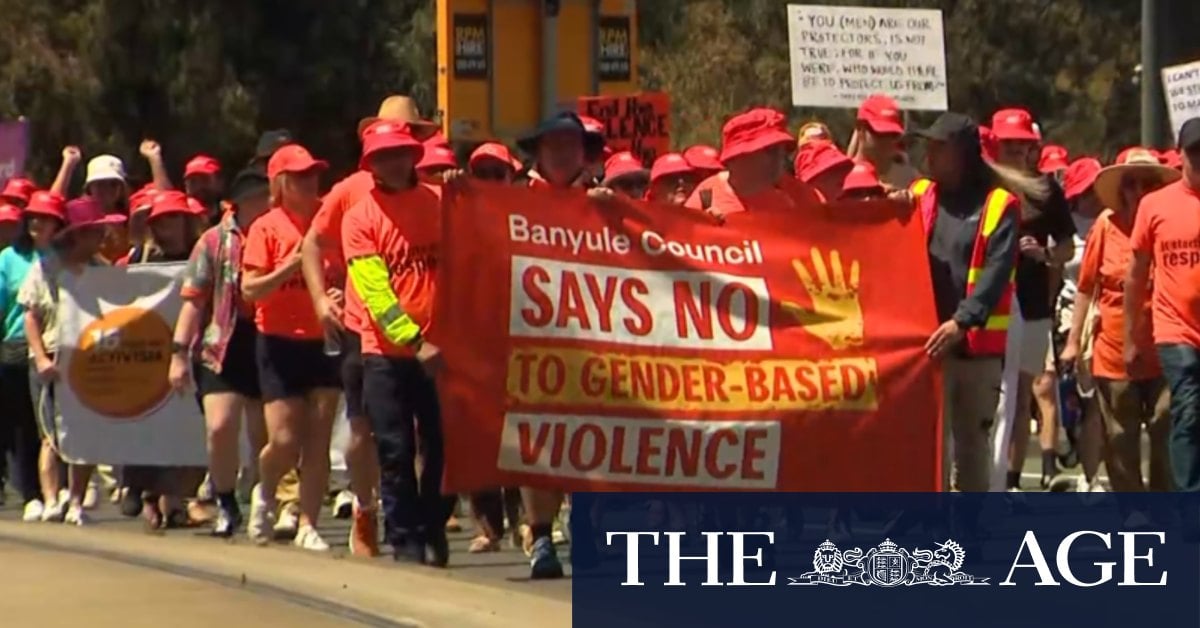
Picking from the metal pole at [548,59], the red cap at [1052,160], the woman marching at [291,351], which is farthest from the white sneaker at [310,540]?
the red cap at [1052,160]

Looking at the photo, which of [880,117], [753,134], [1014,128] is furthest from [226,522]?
[1014,128]

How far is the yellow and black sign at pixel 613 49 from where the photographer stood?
18141mm

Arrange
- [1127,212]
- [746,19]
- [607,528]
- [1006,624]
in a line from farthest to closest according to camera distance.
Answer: [746,19]
[1127,212]
[607,528]
[1006,624]

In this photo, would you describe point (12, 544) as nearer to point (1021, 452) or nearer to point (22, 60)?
point (1021, 452)

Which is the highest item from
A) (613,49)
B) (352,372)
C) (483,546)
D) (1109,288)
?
(613,49)

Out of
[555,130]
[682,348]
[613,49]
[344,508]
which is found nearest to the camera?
[682,348]

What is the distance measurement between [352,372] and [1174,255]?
3.65m

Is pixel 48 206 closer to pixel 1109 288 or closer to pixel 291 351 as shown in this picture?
pixel 291 351

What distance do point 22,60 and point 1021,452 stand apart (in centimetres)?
2133

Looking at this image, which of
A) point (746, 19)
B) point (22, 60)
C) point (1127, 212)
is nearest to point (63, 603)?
point (1127, 212)

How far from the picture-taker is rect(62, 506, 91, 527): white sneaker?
15312mm

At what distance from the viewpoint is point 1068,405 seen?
60.5ft

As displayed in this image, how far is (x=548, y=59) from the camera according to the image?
17.6m

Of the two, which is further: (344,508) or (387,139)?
(344,508)
